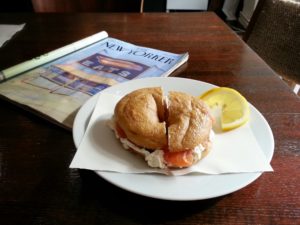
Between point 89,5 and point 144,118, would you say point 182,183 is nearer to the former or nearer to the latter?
point 144,118

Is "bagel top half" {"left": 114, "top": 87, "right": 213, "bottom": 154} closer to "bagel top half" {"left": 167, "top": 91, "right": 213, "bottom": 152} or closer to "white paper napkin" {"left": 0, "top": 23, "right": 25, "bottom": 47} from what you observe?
"bagel top half" {"left": 167, "top": 91, "right": 213, "bottom": 152}

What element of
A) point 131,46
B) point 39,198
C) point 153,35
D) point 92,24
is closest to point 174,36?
point 153,35

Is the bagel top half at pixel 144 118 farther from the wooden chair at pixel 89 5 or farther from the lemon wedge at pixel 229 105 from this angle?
the wooden chair at pixel 89 5

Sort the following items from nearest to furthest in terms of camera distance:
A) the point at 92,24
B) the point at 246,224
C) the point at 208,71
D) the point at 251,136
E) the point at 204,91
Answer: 1. the point at 246,224
2. the point at 251,136
3. the point at 204,91
4. the point at 208,71
5. the point at 92,24

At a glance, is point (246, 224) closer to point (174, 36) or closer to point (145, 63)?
point (145, 63)

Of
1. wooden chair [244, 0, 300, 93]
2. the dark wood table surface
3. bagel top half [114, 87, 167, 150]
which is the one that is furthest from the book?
wooden chair [244, 0, 300, 93]
